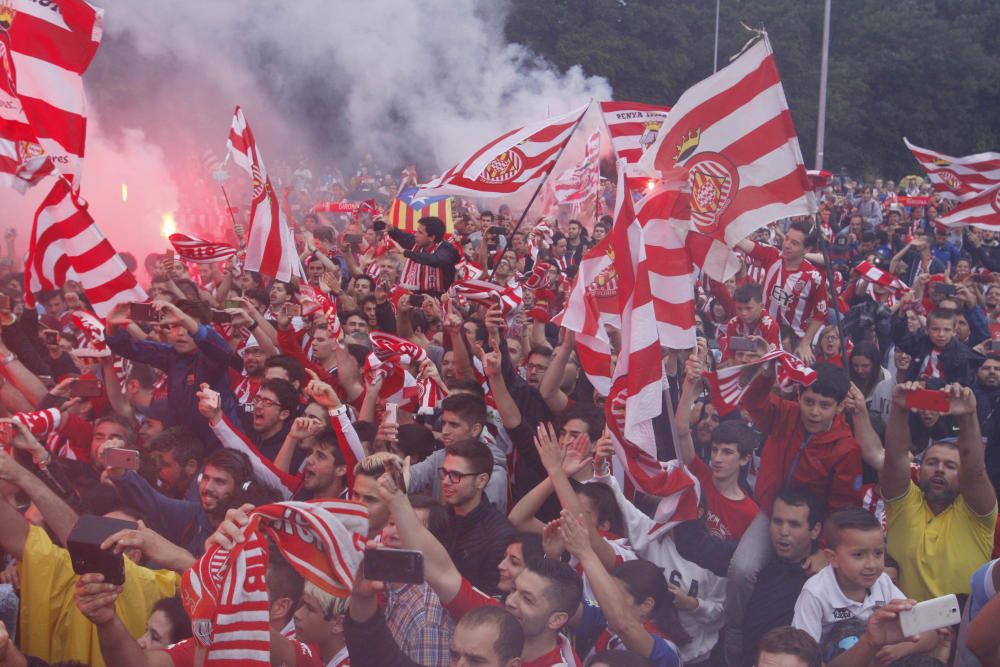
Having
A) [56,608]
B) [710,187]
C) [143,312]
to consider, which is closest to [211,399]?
[143,312]

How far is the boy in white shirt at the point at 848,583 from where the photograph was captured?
12.9ft

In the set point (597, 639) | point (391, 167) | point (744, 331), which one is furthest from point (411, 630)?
point (391, 167)

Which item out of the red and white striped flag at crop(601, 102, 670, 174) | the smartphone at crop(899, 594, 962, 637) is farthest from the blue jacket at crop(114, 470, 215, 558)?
the red and white striped flag at crop(601, 102, 670, 174)

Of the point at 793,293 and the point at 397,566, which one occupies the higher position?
the point at 397,566

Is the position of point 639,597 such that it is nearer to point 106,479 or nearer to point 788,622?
point 788,622

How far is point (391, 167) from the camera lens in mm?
26438

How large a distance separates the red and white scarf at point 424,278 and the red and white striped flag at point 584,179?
3.88 m

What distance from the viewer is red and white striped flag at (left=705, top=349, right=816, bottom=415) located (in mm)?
5066

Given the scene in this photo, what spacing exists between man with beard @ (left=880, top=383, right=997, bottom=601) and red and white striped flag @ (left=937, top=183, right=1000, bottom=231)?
13.8 ft

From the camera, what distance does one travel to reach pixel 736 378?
5219mm

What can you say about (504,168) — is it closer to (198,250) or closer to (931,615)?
(198,250)

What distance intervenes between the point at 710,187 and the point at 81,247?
3378 mm

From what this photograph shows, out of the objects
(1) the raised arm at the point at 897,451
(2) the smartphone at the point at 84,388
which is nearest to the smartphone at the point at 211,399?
(2) the smartphone at the point at 84,388

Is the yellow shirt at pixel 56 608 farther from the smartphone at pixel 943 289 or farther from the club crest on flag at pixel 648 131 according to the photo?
the smartphone at pixel 943 289
